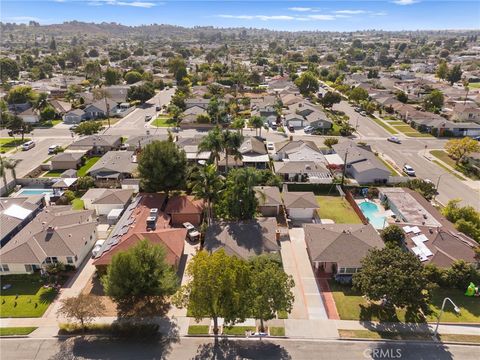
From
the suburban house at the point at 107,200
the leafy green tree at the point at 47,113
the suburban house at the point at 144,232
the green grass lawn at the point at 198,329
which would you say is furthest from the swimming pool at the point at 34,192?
the leafy green tree at the point at 47,113

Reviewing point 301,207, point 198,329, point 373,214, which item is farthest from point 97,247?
point 373,214

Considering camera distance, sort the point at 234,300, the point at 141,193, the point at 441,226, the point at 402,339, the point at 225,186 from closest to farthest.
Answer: the point at 234,300, the point at 402,339, the point at 441,226, the point at 225,186, the point at 141,193

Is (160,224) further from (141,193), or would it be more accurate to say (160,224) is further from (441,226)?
(441,226)

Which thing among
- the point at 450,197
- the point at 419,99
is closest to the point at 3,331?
the point at 450,197

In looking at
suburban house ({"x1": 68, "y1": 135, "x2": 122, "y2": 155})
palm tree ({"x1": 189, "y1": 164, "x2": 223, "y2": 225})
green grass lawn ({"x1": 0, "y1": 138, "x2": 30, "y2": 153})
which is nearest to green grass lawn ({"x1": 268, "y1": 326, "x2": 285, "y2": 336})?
palm tree ({"x1": 189, "y1": 164, "x2": 223, "y2": 225})

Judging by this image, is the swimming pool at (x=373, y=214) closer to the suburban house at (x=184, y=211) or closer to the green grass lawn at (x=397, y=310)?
the green grass lawn at (x=397, y=310)

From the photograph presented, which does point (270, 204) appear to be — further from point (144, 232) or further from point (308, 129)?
point (308, 129)
